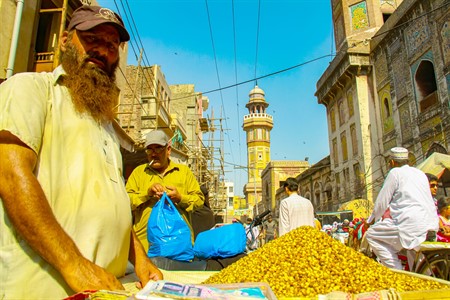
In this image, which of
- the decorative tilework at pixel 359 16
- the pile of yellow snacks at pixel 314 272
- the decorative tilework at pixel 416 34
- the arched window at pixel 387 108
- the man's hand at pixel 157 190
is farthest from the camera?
the decorative tilework at pixel 359 16

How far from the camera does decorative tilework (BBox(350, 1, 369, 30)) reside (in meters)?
17.8

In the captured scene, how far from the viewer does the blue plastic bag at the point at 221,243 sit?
9.01ft

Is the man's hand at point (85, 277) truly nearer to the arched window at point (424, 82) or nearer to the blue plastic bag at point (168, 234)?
the blue plastic bag at point (168, 234)

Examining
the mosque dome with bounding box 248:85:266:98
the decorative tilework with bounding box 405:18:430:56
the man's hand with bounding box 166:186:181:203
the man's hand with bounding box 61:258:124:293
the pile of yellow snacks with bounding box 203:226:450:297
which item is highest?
the mosque dome with bounding box 248:85:266:98

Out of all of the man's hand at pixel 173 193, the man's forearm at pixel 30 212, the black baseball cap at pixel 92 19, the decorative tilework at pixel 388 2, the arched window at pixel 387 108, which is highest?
Result: the decorative tilework at pixel 388 2

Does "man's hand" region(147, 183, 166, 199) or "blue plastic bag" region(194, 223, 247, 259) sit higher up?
"man's hand" region(147, 183, 166, 199)

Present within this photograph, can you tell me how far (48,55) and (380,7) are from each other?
17.5 metres

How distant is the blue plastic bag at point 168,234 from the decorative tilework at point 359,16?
1900 cm

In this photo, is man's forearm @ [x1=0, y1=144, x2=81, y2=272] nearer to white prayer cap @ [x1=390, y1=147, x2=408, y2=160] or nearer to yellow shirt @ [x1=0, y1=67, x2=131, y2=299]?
yellow shirt @ [x1=0, y1=67, x2=131, y2=299]

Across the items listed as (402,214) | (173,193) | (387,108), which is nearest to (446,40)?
(387,108)

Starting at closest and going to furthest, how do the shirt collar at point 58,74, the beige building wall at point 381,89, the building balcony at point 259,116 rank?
the shirt collar at point 58,74 → the beige building wall at point 381,89 → the building balcony at point 259,116

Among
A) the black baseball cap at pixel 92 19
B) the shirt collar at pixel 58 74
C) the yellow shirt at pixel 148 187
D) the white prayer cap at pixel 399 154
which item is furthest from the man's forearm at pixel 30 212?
the white prayer cap at pixel 399 154

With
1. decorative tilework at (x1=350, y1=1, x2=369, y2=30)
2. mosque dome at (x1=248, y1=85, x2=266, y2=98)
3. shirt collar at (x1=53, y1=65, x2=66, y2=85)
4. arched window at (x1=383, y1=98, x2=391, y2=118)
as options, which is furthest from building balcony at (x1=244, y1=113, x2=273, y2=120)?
shirt collar at (x1=53, y1=65, x2=66, y2=85)

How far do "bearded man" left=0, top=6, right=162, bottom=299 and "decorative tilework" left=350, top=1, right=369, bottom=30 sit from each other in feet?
64.2
